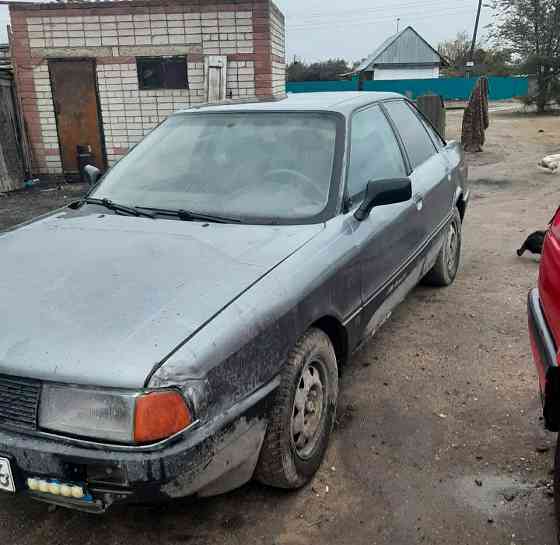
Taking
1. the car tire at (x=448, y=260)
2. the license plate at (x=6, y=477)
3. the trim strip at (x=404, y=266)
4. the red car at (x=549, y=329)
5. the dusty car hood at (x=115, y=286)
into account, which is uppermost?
the dusty car hood at (x=115, y=286)

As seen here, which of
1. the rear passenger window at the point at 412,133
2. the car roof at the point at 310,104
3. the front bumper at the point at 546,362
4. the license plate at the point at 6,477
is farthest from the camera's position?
the rear passenger window at the point at 412,133


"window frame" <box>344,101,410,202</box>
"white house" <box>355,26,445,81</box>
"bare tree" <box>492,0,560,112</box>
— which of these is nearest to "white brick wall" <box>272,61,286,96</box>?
"window frame" <box>344,101,410,202</box>

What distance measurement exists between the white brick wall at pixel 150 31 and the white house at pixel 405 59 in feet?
131

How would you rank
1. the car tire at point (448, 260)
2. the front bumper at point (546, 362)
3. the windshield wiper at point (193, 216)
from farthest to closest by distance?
1. the car tire at point (448, 260)
2. the windshield wiper at point (193, 216)
3. the front bumper at point (546, 362)

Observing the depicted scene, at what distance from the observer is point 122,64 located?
10.7m

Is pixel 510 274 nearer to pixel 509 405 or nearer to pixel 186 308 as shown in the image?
pixel 509 405

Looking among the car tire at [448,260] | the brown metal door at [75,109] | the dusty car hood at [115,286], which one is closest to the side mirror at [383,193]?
the dusty car hood at [115,286]

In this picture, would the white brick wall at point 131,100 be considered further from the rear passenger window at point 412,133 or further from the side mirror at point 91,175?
the side mirror at point 91,175

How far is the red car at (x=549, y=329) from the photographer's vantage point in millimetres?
2170

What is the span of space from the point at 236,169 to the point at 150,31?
328 inches

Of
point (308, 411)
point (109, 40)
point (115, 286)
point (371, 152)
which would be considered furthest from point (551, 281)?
point (109, 40)

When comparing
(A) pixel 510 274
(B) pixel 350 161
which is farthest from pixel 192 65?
(B) pixel 350 161

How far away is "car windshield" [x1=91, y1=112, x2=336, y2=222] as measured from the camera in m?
3.09

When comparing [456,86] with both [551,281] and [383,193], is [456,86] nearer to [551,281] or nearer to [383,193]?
[383,193]
